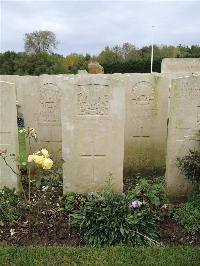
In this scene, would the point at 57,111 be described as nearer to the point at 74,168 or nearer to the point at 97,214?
the point at 74,168

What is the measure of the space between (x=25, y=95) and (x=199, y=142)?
3.07 metres

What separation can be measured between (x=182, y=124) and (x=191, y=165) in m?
0.60

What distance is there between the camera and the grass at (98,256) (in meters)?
4.00

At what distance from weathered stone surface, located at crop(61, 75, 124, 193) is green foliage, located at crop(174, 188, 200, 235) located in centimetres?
92

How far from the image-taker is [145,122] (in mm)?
6965

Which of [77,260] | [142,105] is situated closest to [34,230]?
[77,260]

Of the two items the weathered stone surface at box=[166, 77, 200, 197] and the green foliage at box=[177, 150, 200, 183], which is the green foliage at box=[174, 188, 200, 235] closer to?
the green foliage at box=[177, 150, 200, 183]

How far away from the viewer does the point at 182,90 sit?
17.6ft

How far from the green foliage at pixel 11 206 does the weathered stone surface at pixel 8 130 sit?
0.14 m

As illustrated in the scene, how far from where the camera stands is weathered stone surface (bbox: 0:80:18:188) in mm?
5219

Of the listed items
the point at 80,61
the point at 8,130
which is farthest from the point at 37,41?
the point at 8,130

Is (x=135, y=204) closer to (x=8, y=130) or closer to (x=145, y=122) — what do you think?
(x=8, y=130)

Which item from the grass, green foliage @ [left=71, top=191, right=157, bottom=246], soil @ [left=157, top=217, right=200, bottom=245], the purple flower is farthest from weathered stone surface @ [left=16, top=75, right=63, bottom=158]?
the grass

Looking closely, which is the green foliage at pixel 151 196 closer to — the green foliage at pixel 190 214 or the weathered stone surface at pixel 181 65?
the green foliage at pixel 190 214
